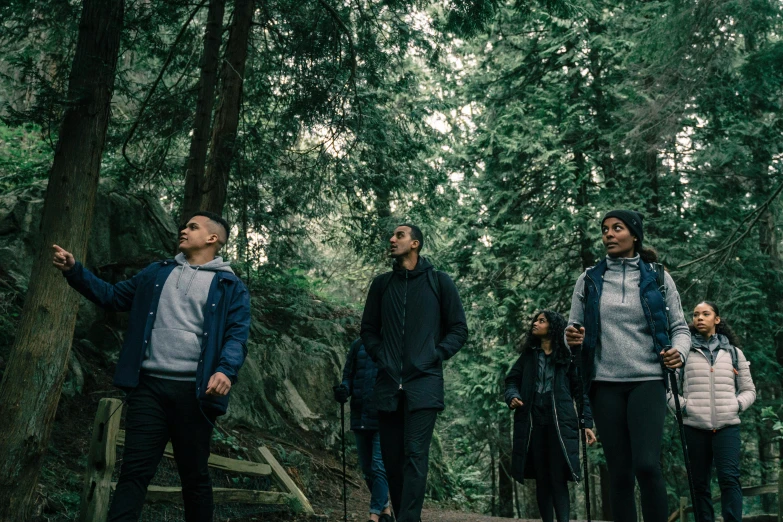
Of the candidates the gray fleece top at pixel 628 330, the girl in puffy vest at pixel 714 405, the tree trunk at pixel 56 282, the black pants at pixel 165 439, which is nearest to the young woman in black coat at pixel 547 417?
the girl in puffy vest at pixel 714 405

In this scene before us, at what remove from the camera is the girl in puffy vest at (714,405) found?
6504 mm

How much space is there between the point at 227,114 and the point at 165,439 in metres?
6.12

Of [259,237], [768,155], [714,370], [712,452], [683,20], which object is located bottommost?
[712,452]

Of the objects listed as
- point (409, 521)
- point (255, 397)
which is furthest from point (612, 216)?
point (255, 397)

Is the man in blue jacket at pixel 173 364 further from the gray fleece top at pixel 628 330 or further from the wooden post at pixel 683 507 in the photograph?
the wooden post at pixel 683 507

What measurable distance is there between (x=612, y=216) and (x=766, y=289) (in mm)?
12002

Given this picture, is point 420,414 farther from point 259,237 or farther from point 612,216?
point 259,237

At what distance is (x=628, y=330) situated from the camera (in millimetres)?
4520

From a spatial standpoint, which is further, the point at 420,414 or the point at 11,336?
the point at 11,336

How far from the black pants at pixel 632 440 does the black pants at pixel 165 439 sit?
2.52 meters

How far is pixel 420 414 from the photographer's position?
5086 millimetres

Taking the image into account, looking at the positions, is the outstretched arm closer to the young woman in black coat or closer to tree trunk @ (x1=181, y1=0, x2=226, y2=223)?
the young woman in black coat

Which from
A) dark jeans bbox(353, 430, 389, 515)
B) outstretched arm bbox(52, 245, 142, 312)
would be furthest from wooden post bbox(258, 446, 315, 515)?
outstretched arm bbox(52, 245, 142, 312)

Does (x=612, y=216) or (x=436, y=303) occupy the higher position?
(x=612, y=216)
